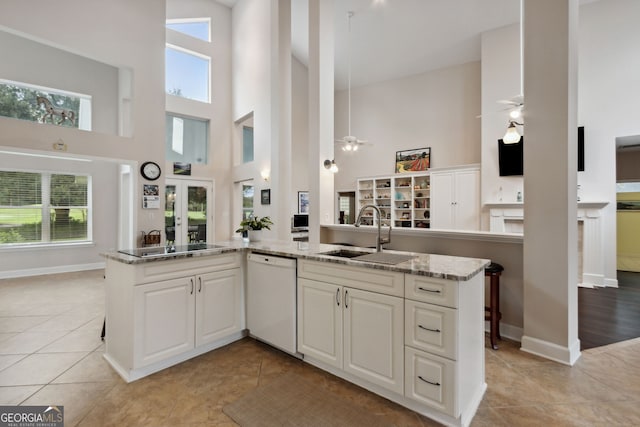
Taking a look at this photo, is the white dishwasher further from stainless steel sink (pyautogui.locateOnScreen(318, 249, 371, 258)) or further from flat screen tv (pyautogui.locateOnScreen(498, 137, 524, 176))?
flat screen tv (pyautogui.locateOnScreen(498, 137, 524, 176))

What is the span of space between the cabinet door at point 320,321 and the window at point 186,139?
20.5 feet

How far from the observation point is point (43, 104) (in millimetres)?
5527

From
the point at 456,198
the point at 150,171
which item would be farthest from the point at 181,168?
the point at 456,198

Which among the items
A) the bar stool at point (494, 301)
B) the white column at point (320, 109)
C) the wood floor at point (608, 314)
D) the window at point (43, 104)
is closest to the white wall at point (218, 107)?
the window at point (43, 104)

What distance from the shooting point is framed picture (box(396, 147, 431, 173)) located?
7.12 meters

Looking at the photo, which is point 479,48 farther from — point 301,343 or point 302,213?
point 301,343

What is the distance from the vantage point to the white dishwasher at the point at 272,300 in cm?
239

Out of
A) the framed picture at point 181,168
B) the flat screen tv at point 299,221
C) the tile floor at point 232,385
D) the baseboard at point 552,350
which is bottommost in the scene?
the tile floor at point 232,385

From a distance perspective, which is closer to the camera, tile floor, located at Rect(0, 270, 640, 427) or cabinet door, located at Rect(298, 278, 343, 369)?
tile floor, located at Rect(0, 270, 640, 427)

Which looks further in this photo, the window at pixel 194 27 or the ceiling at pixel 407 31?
the window at pixel 194 27

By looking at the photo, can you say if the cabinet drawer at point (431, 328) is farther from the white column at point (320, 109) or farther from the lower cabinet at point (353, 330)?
the white column at point (320, 109)

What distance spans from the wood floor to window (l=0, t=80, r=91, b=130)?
8.52 metres

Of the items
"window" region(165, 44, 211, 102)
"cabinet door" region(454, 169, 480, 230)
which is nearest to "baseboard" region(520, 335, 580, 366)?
"cabinet door" region(454, 169, 480, 230)

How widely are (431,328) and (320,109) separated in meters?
3.38
